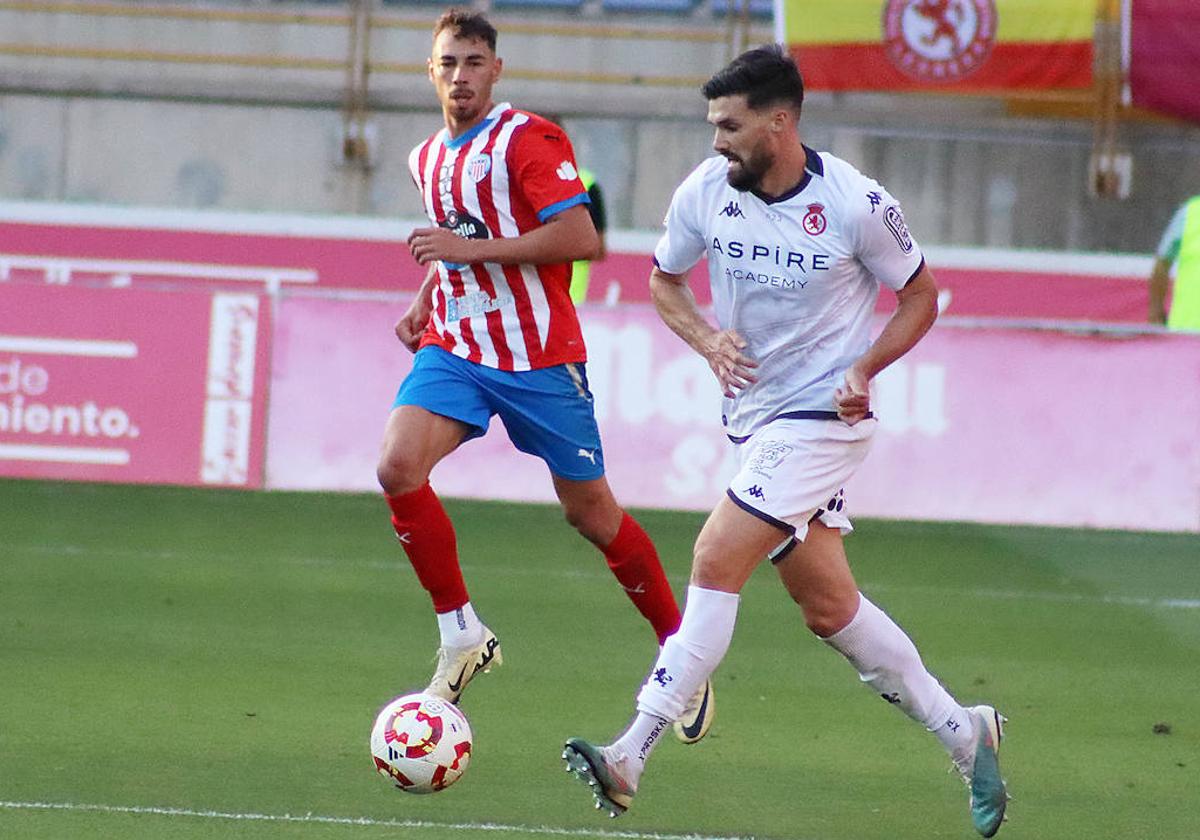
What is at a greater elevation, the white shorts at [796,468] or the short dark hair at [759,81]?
the short dark hair at [759,81]

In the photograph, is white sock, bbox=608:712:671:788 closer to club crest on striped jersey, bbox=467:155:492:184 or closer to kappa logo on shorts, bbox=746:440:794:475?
kappa logo on shorts, bbox=746:440:794:475

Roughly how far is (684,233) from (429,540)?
4.21 feet

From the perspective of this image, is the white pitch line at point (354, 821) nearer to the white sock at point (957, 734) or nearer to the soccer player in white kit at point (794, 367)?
the soccer player in white kit at point (794, 367)

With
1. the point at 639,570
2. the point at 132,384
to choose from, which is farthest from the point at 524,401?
the point at 132,384

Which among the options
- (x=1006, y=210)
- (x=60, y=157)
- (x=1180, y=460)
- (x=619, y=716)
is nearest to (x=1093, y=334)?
(x=1180, y=460)

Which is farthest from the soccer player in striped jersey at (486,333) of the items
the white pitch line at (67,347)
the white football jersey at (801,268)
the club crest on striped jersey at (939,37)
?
the club crest on striped jersey at (939,37)

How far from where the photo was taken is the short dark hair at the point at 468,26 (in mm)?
5797

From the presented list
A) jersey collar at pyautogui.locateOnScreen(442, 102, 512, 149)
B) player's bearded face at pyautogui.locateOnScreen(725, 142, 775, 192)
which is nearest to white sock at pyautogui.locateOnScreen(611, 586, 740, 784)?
player's bearded face at pyautogui.locateOnScreen(725, 142, 775, 192)

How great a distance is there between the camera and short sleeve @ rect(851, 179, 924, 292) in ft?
15.6

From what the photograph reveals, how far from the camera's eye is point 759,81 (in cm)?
473

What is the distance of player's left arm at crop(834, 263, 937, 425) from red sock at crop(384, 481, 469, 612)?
4.71 feet

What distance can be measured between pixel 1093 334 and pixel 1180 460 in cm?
85

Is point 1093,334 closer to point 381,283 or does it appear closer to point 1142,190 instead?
point 381,283

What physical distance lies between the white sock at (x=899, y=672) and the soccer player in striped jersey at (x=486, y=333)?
4.04 ft
